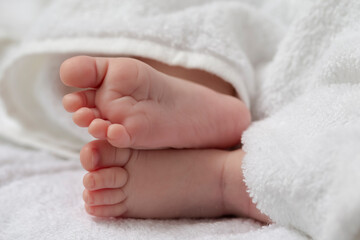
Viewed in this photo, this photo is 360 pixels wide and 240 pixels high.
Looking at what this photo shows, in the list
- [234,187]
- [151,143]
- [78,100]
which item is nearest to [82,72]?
[78,100]

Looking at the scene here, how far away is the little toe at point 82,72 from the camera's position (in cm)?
57

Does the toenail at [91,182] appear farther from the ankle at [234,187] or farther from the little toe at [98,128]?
the ankle at [234,187]

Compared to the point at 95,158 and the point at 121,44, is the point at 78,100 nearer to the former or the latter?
the point at 95,158

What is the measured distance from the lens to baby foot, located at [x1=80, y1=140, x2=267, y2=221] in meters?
0.62

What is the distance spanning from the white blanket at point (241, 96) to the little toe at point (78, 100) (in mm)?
161

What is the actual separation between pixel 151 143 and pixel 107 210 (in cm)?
12

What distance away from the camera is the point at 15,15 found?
1.29 meters

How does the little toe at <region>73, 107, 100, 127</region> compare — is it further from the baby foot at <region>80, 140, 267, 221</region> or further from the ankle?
the ankle

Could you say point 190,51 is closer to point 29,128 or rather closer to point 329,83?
point 329,83

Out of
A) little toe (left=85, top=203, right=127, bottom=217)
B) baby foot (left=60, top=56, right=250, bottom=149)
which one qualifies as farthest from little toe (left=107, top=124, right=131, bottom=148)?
little toe (left=85, top=203, right=127, bottom=217)

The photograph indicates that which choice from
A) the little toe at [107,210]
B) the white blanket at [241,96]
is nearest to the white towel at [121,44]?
the white blanket at [241,96]

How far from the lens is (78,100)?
58 centimetres

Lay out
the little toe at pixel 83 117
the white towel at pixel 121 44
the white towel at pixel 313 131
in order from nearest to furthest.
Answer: the white towel at pixel 313 131 < the little toe at pixel 83 117 < the white towel at pixel 121 44

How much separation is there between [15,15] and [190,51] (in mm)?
795
